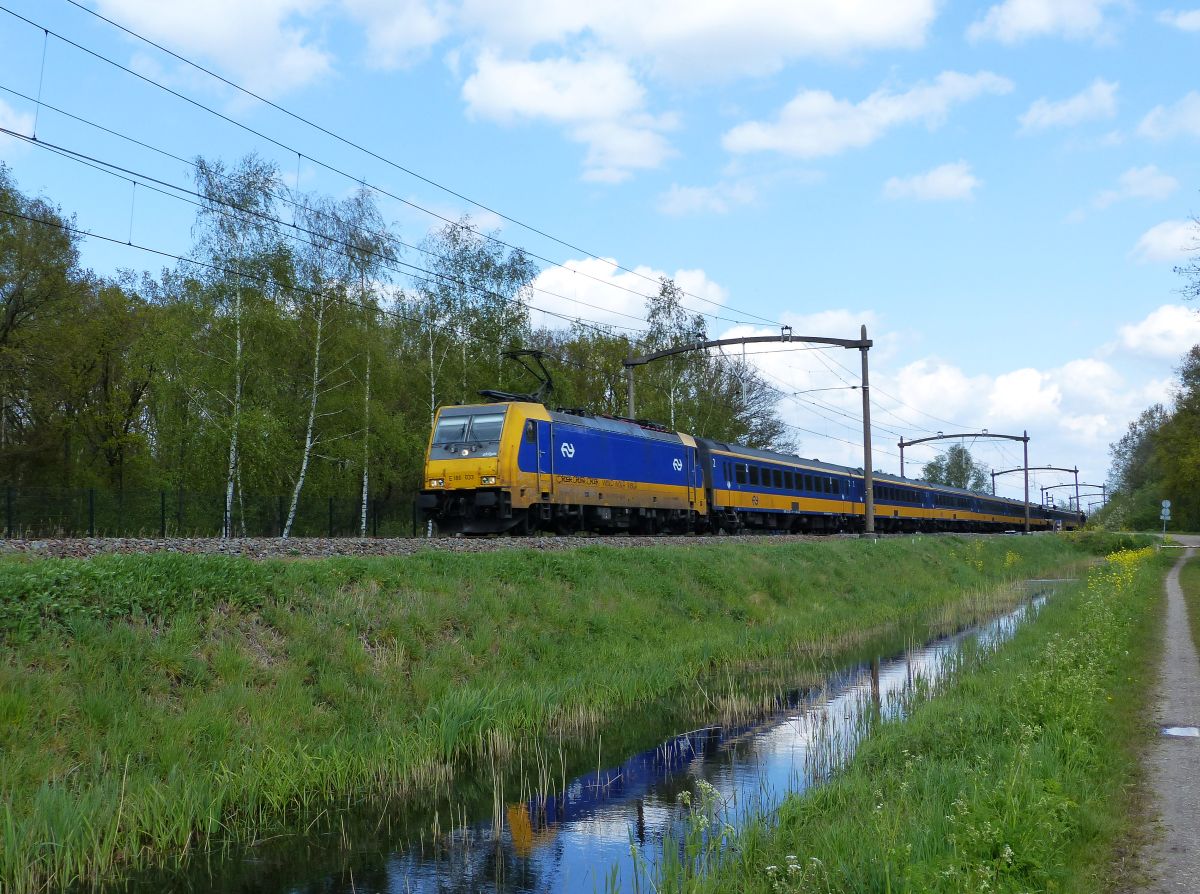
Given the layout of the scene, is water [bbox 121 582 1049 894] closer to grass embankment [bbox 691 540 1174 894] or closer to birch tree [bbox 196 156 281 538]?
grass embankment [bbox 691 540 1174 894]

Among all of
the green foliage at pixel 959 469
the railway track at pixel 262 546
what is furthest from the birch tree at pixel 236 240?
the green foliage at pixel 959 469

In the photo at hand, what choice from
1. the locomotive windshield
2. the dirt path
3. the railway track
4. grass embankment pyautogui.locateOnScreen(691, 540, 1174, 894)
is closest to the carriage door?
the locomotive windshield

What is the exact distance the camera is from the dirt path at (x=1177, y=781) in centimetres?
560

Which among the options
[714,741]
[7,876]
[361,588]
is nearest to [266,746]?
[7,876]

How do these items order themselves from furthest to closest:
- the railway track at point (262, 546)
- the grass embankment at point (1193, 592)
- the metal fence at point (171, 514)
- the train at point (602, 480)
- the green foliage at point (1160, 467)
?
the green foliage at point (1160, 467) → the metal fence at point (171, 514) → the train at point (602, 480) → the grass embankment at point (1193, 592) → the railway track at point (262, 546)

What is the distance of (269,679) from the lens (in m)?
9.66

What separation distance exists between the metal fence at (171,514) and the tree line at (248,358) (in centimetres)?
58

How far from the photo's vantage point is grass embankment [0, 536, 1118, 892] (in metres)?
7.30

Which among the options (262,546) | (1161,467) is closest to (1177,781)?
(262,546)

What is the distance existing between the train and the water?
12474 mm

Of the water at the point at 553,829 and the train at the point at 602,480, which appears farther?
the train at the point at 602,480

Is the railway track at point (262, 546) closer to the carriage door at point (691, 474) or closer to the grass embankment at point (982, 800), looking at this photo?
the grass embankment at point (982, 800)

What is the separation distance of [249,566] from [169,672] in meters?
2.12

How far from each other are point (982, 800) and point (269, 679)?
6.32 m
